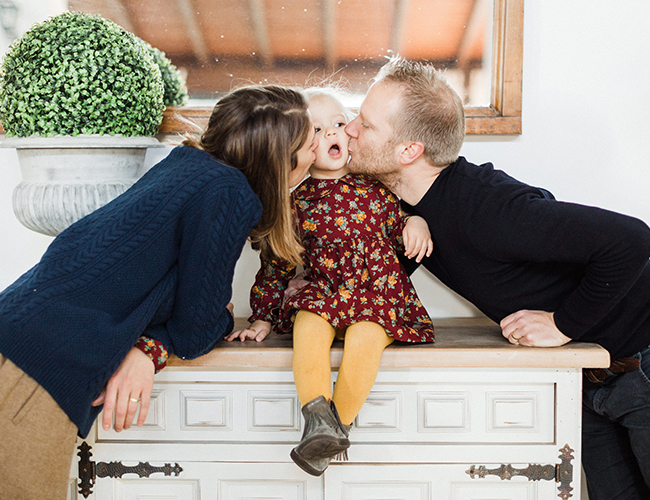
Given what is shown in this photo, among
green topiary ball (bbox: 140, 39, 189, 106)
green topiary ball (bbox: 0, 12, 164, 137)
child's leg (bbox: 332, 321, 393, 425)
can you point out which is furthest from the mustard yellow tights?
green topiary ball (bbox: 140, 39, 189, 106)

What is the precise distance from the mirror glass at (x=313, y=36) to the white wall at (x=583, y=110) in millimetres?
138

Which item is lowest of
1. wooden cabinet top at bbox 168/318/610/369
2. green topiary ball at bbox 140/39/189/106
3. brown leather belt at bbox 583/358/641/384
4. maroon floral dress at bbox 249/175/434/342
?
brown leather belt at bbox 583/358/641/384

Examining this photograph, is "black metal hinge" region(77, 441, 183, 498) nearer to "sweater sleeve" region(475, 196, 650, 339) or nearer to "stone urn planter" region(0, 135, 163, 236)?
"stone urn planter" region(0, 135, 163, 236)

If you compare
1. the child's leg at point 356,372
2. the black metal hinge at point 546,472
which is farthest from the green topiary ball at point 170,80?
the black metal hinge at point 546,472

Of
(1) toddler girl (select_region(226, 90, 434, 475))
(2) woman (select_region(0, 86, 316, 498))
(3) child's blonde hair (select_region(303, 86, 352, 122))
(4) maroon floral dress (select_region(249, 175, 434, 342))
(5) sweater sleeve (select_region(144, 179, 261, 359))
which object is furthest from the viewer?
(3) child's blonde hair (select_region(303, 86, 352, 122))

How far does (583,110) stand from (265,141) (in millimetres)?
967

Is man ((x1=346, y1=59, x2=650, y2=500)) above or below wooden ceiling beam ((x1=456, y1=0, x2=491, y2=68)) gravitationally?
below

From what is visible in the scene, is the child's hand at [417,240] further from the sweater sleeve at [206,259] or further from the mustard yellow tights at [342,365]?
the sweater sleeve at [206,259]

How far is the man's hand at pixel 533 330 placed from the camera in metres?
1.21

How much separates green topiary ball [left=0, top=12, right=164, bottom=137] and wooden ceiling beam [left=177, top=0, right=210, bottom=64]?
0.29 meters

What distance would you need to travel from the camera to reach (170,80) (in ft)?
5.06

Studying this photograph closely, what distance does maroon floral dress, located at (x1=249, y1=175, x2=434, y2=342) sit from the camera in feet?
4.08

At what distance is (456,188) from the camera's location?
128cm

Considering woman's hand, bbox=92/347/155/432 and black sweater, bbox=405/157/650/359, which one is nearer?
woman's hand, bbox=92/347/155/432
